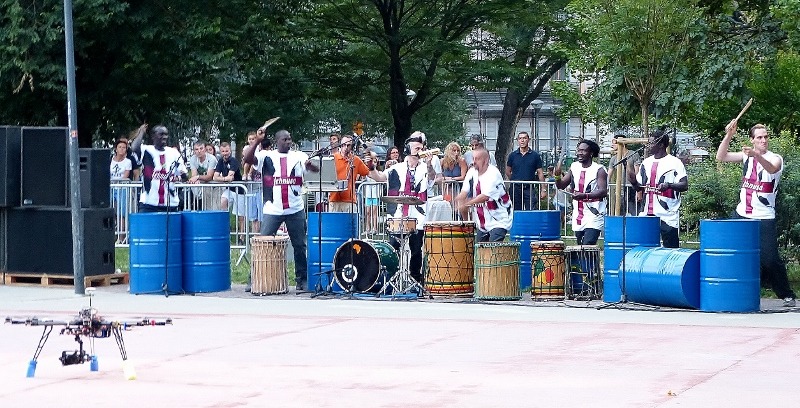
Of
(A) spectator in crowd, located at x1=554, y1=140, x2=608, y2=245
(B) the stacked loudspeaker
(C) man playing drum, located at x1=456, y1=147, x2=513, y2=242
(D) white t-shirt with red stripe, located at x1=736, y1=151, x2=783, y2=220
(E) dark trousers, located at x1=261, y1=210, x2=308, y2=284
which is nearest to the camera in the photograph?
(D) white t-shirt with red stripe, located at x1=736, y1=151, x2=783, y2=220

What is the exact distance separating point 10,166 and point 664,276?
344 inches

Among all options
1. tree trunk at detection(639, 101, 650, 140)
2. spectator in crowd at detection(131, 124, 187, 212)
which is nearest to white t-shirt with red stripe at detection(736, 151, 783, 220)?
spectator in crowd at detection(131, 124, 187, 212)

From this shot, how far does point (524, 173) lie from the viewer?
2484 cm

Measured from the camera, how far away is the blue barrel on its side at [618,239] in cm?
1608

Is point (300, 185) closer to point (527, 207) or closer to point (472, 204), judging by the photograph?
point (472, 204)

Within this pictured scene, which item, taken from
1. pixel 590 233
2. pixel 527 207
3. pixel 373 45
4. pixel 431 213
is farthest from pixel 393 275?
pixel 373 45

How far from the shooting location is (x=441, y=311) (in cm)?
1561

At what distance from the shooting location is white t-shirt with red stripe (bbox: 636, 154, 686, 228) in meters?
16.4

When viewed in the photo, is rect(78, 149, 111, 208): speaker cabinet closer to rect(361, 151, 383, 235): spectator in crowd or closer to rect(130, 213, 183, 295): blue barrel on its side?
rect(130, 213, 183, 295): blue barrel on its side

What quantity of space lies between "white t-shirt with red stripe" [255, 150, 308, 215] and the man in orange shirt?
1.24m

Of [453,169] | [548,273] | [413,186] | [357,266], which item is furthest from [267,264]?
[453,169]

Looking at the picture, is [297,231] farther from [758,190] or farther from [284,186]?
[758,190]

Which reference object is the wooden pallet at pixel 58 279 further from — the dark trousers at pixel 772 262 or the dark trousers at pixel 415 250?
the dark trousers at pixel 772 262

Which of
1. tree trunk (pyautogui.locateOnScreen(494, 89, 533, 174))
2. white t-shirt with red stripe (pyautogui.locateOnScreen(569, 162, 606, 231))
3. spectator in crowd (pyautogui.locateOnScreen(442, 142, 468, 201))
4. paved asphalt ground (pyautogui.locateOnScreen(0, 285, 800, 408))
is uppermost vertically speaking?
tree trunk (pyautogui.locateOnScreen(494, 89, 533, 174))
